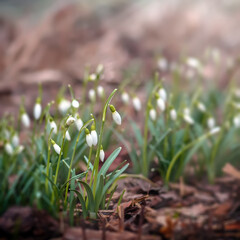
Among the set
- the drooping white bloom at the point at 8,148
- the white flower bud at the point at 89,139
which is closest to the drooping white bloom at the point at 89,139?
the white flower bud at the point at 89,139

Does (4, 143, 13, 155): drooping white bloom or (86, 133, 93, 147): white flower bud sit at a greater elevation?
(86, 133, 93, 147): white flower bud

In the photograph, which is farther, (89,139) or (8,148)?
(8,148)

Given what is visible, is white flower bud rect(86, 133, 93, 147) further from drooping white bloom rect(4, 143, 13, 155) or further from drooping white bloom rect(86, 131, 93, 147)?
drooping white bloom rect(4, 143, 13, 155)

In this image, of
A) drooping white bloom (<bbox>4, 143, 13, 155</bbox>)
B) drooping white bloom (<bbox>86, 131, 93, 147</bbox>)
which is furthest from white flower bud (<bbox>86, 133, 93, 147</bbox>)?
drooping white bloom (<bbox>4, 143, 13, 155</bbox>)

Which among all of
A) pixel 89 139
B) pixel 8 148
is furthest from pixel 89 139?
pixel 8 148

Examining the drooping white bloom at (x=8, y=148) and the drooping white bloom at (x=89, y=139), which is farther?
the drooping white bloom at (x=8, y=148)

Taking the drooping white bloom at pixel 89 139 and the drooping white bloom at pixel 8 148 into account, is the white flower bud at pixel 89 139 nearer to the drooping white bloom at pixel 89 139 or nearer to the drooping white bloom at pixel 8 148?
the drooping white bloom at pixel 89 139

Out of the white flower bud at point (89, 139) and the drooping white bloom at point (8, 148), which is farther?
the drooping white bloom at point (8, 148)

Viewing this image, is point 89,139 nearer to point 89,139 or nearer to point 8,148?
point 89,139

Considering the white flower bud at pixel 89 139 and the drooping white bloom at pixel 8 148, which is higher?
the white flower bud at pixel 89 139

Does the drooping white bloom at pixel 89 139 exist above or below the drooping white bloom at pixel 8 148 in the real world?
above

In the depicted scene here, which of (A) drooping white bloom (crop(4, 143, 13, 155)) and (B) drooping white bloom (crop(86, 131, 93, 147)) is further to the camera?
(A) drooping white bloom (crop(4, 143, 13, 155))

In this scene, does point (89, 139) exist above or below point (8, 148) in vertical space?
above

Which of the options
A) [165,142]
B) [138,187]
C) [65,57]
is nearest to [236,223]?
[138,187]
